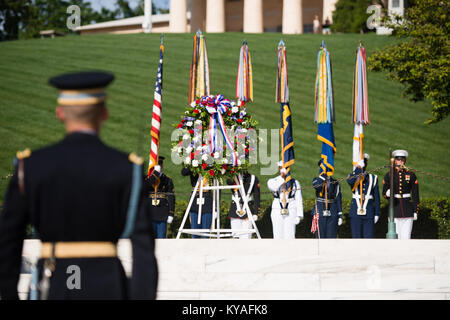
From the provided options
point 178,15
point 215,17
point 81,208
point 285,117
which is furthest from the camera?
point 178,15

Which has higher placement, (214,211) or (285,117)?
(285,117)

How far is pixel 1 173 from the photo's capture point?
57.8 ft

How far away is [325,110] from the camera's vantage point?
1177 centimetres

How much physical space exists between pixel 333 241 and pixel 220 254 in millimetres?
1483

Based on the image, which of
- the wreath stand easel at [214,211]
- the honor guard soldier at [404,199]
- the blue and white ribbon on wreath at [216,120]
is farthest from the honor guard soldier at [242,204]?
the honor guard soldier at [404,199]

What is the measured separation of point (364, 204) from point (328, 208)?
66 cm

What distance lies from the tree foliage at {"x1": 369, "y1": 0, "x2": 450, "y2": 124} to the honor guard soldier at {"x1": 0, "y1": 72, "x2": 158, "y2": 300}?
11.6 meters

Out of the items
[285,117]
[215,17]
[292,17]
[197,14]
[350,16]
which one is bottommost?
[285,117]

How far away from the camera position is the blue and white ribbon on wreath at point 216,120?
10.6m

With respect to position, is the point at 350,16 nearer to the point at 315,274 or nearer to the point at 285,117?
the point at 285,117

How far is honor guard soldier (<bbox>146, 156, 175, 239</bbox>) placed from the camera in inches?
447

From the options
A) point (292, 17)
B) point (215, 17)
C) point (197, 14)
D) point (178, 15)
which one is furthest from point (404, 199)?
point (197, 14)

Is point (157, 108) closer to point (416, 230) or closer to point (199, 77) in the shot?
point (199, 77)

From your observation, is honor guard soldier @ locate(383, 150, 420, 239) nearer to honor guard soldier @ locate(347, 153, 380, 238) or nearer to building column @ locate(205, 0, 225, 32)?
honor guard soldier @ locate(347, 153, 380, 238)
